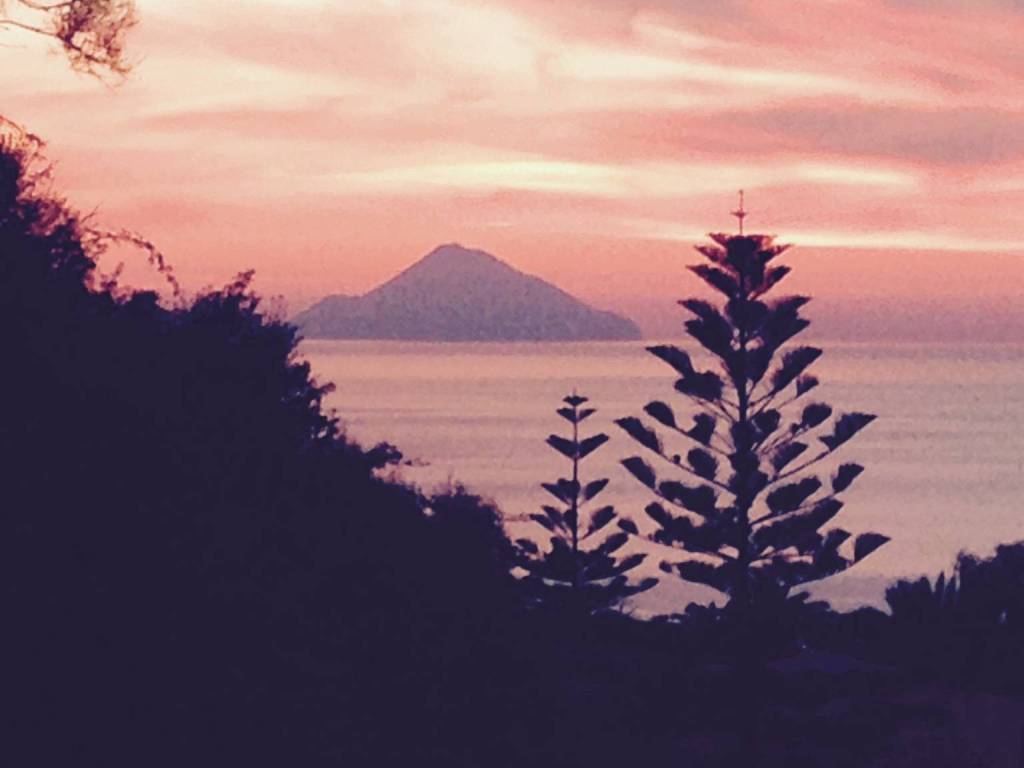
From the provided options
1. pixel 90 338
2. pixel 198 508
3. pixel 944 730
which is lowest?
pixel 944 730

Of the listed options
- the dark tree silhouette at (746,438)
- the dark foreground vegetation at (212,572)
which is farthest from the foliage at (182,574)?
the dark tree silhouette at (746,438)

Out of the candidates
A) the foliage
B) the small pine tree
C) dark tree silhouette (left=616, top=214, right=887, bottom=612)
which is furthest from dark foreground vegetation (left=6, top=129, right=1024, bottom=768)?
the small pine tree

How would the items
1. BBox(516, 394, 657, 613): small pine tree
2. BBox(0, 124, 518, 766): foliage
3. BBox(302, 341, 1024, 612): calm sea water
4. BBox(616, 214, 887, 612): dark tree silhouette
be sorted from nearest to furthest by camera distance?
BBox(0, 124, 518, 766): foliage → BBox(616, 214, 887, 612): dark tree silhouette → BBox(516, 394, 657, 613): small pine tree → BBox(302, 341, 1024, 612): calm sea water

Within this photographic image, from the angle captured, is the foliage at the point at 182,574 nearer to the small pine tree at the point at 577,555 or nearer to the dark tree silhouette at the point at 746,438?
the dark tree silhouette at the point at 746,438

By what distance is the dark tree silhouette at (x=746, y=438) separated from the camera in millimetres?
26609

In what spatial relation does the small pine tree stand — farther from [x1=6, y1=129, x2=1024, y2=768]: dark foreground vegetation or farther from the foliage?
the foliage

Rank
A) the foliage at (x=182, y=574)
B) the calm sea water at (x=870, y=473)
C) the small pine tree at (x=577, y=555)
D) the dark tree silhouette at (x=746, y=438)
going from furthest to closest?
the calm sea water at (x=870, y=473) < the small pine tree at (x=577, y=555) < the dark tree silhouette at (x=746, y=438) < the foliage at (x=182, y=574)

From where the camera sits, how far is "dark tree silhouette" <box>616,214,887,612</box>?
87.3ft

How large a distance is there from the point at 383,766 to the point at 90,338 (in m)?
2.95

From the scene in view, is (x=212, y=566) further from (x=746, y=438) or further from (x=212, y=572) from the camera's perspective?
(x=746, y=438)

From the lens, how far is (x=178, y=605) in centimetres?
863

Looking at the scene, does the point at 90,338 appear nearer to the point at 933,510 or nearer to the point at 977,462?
the point at 933,510

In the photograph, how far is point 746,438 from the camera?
2792cm

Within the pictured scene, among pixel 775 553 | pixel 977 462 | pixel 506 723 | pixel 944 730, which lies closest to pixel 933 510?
pixel 977 462
